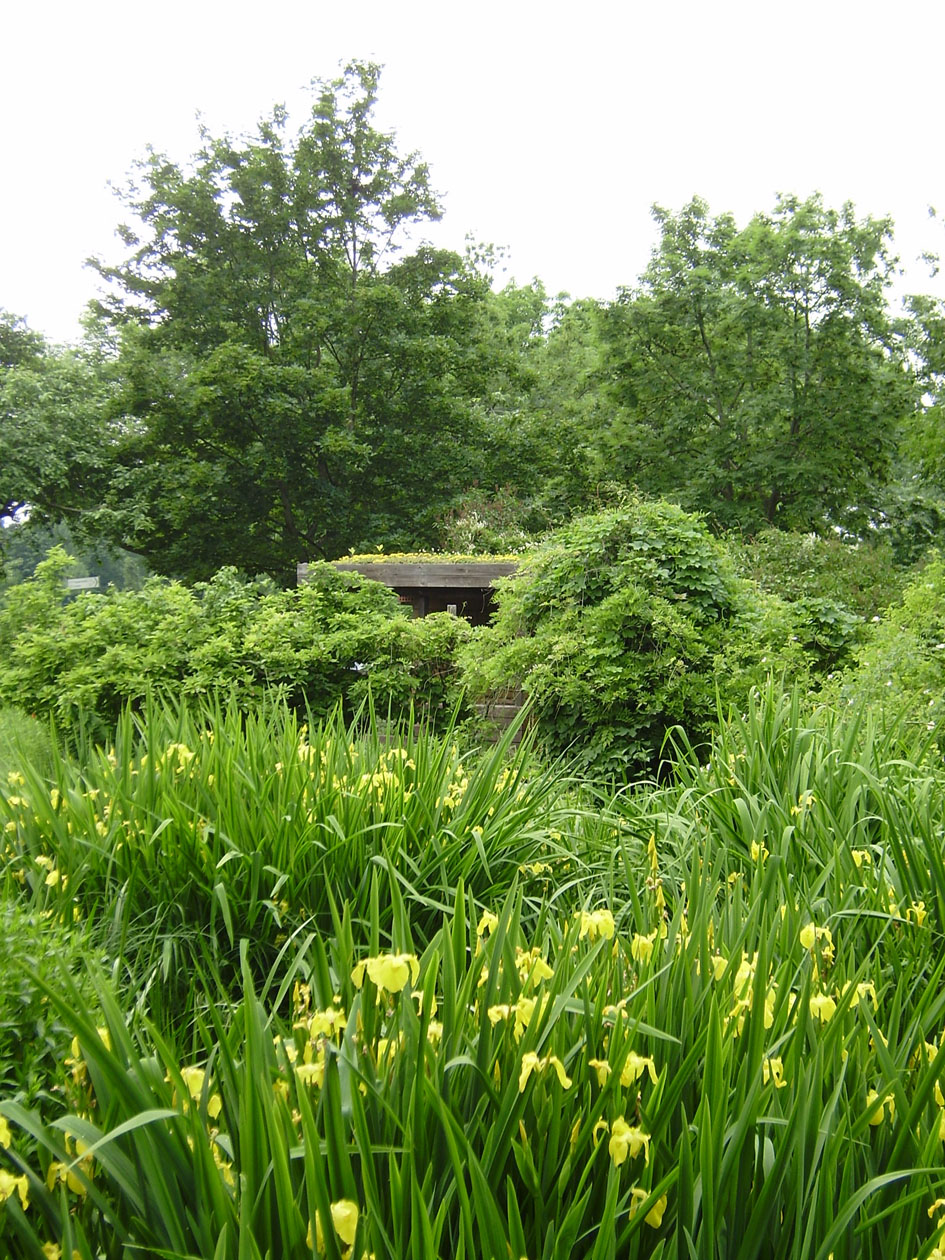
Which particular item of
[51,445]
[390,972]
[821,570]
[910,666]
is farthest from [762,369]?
[390,972]

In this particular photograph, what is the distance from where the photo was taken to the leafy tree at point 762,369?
54.8ft

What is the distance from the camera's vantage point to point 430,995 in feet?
4.69

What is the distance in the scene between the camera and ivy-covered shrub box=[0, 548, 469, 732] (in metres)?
6.77

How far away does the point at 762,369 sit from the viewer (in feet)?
57.8

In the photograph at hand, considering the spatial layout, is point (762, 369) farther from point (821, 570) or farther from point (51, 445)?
point (51, 445)

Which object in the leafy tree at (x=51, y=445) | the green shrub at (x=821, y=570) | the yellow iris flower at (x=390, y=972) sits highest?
the leafy tree at (x=51, y=445)

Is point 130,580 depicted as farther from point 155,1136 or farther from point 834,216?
point 155,1136

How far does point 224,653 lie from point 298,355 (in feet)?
43.3

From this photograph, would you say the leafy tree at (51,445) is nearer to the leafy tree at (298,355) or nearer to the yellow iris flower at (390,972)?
the leafy tree at (298,355)

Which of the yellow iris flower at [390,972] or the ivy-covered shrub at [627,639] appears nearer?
the yellow iris flower at [390,972]

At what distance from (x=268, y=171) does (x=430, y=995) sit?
20575 mm

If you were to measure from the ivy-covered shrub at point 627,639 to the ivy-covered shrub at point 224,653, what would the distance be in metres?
0.99

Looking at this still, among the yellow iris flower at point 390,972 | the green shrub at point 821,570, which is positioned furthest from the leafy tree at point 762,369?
the yellow iris flower at point 390,972

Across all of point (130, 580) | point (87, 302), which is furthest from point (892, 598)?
point (130, 580)
